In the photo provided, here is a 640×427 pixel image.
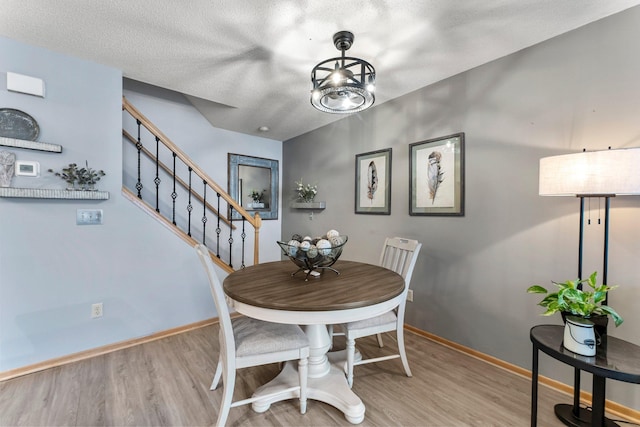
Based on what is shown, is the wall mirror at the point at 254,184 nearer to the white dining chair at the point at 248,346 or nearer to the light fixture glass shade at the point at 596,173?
the white dining chair at the point at 248,346

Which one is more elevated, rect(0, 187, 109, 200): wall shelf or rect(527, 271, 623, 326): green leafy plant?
rect(0, 187, 109, 200): wall shelf

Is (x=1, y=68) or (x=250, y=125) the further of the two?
(x=250, y=125)

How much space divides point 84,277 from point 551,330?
124 inches

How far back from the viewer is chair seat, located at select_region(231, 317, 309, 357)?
1438 mm

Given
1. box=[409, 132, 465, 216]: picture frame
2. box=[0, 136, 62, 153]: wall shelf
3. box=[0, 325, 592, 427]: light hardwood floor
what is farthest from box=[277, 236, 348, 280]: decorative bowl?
box=[0, 136, 62, 153]: wall shelf

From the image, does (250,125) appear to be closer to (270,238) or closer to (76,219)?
(270,238)

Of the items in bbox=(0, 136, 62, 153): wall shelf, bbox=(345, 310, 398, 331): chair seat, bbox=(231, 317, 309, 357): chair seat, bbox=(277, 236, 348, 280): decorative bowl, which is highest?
bbox=(0, 136, 62, 153): wall shelf

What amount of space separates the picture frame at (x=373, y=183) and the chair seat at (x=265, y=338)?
175 centimetres

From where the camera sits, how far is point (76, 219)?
213 cm

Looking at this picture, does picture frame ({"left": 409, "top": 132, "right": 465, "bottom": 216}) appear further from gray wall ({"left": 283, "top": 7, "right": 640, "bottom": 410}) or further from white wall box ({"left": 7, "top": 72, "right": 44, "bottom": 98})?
white wall box ({"left": 7, "top": 72, "right": 44, "bottom": 98})

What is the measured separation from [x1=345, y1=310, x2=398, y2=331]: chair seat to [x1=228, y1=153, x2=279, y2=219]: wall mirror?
8.70ft

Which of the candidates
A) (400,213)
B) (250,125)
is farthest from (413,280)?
(250,125)

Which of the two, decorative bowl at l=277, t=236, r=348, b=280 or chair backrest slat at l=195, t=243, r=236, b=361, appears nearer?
chair backrest slat at l=195, t=243, r=236, b=361

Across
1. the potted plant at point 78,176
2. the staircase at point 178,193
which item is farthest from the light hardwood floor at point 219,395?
the potted plant at point 78,176
